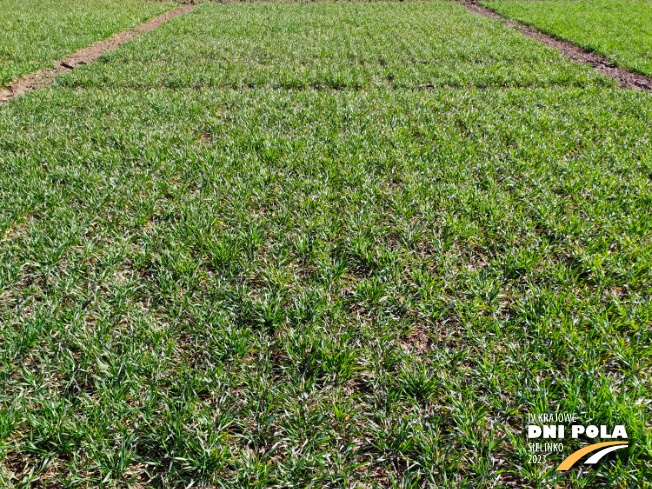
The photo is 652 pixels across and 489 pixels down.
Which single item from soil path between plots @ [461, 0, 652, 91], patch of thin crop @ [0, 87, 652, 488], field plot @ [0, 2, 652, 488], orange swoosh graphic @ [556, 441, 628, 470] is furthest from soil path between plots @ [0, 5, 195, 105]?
soil path between plots @ [461, 0, 652, 91]

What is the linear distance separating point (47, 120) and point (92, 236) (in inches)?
168

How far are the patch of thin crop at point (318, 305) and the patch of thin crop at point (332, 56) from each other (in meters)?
3.47

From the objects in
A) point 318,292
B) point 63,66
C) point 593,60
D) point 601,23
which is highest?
point 601,23

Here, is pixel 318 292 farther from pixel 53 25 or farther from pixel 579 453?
pixel 53 25

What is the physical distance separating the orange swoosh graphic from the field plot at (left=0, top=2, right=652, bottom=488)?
0.08 meters

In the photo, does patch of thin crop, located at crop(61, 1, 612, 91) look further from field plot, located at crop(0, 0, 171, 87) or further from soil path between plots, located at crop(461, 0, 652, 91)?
field plot, located at crop(0, 0, 171, 87)

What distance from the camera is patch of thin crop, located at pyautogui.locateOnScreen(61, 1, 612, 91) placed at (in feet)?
28.4

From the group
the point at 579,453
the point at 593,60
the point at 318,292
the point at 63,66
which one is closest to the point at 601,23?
the point at 593,60

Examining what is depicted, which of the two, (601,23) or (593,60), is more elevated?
(601,23)

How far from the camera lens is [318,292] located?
3.15 meters

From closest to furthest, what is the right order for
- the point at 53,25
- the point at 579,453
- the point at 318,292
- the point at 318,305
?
1. the point at 579,453
2. the point at 318,305
3. the point at 318,292
4. the point at 53,25

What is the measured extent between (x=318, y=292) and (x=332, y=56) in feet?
31.8

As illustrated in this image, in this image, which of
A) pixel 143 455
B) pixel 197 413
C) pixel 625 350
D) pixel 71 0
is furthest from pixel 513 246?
pixel 71 0

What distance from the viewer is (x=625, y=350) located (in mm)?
2576
